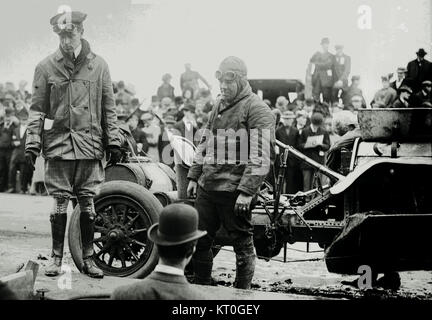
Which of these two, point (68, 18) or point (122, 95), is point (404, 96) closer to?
point (122, 95)

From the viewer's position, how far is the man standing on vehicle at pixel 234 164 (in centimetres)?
595

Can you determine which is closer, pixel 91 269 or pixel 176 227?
pixel 176 227

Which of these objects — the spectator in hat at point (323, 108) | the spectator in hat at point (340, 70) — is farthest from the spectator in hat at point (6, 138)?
the spectator in hat at point (340, 70)

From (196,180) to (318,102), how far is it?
9.45 m

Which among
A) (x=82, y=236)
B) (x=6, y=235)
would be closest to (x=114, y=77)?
(x=6, y=235)

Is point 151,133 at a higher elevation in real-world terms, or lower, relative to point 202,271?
higher

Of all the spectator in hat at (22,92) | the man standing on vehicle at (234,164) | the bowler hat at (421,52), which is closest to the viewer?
the man standing on vehicle at (234,164)

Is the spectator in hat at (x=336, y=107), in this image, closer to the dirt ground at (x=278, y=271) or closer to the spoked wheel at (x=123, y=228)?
the dirt ground at (x=278, y=271)

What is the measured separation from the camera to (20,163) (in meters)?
16.3

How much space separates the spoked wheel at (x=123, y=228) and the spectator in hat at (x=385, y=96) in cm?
728

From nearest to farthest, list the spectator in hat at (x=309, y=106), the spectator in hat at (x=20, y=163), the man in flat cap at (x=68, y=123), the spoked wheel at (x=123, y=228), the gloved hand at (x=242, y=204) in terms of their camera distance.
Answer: the gloved hand at (x=242, y=204), the man in flat cap at (x=68, y=123), the spoked wheel at (x=123, y=228), the spectator in hat at (x=309, y=106), the spectator in hat at (x=20, y=163)

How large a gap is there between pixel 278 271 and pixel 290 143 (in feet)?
17.2

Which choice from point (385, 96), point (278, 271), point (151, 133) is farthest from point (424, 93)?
point (278, 271)

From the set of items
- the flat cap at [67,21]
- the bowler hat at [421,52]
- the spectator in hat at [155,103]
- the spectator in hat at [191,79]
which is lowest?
the spectator in hat at [155,103]
